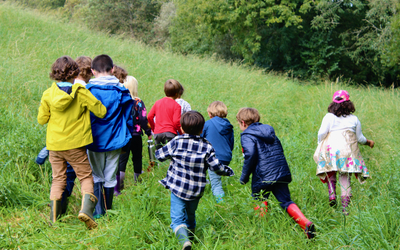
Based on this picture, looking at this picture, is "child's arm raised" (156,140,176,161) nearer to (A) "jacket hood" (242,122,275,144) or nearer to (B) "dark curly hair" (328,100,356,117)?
(A) "jacket hood" (242,122,275,144)

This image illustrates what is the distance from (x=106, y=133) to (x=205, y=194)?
160cm

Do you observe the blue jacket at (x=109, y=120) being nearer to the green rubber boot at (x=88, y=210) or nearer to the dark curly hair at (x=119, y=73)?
the green rubber boot at (x=88, y=210)

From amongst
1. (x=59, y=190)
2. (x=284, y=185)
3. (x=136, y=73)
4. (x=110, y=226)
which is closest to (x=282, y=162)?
(x=284, y=185)

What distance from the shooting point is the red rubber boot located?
2.94 metres

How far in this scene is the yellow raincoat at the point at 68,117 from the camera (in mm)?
3090

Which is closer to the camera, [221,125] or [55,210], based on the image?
[55,210]

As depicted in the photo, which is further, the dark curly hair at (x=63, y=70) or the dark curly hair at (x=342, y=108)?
the dark curly hair at (x=342, y=108)

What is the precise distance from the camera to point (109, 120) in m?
3.37

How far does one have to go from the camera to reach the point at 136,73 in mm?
9062

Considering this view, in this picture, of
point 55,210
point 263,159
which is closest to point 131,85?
point 55,210

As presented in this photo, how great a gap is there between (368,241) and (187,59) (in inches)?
427

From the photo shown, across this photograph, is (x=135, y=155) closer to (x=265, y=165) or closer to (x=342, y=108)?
(x=265, y=165)

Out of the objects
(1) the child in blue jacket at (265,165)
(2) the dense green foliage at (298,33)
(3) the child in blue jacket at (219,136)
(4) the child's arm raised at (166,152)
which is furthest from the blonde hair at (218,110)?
(2) the dense green foliage at (298,33)

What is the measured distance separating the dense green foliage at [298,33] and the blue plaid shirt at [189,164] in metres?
12.5
